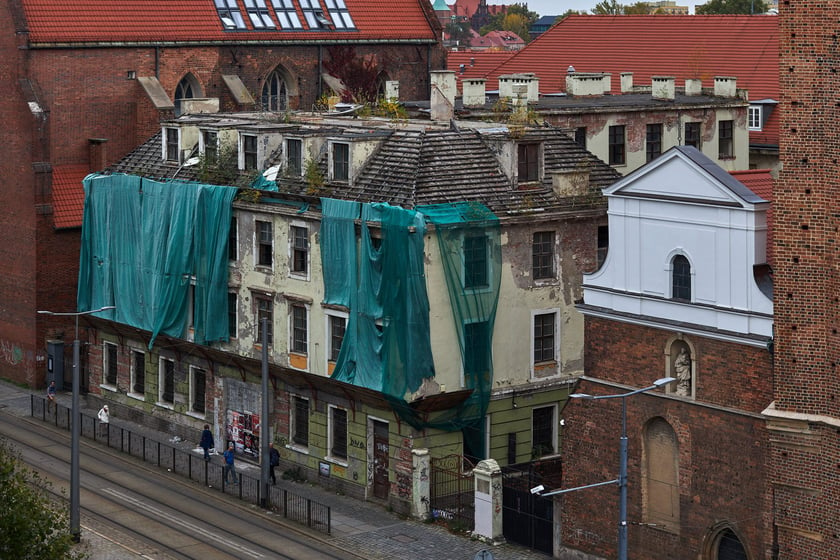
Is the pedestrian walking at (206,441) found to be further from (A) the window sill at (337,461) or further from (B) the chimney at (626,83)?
(B) the chimney at (626,83)

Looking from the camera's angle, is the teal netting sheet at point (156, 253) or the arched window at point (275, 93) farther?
the arched window at point (275, 93)

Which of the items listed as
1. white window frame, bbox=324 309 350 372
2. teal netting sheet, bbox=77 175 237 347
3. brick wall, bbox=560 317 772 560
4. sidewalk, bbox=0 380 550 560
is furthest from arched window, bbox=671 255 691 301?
teal netting sheet, bbox=77 175 237 347

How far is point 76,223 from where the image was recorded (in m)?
72.1

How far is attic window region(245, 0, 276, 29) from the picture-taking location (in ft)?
272

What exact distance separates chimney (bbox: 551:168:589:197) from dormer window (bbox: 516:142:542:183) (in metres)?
0.61

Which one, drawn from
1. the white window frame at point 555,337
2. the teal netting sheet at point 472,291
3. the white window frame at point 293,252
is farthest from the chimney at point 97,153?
the white window frame at point 555,337

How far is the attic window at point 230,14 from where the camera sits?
268 feet

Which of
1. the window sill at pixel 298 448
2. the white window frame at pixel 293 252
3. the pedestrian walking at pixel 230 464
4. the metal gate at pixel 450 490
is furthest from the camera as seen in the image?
the window sill at pixel 298 448

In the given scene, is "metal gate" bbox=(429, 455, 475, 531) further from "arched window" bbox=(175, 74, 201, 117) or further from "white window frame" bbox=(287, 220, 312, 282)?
"arched window" bbox=(175, 74, 201, 117)

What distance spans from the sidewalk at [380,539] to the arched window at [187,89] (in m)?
29.2

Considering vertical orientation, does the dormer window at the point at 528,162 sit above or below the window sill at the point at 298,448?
above

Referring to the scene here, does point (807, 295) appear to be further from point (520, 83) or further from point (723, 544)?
point (520, 83)

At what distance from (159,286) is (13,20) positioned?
53.2 feet

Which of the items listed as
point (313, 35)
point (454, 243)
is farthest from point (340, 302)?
point (313, 35)
